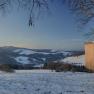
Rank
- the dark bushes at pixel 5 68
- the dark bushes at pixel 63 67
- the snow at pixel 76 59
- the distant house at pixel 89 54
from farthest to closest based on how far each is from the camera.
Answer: the snow at pixel 76 59
the distant house at pixel 89 54
the dark bushes at pixel 63 67
the dark bushes at pixel 5 68

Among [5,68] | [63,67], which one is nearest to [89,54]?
[63,67]

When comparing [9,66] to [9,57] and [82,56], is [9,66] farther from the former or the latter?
[82,56]

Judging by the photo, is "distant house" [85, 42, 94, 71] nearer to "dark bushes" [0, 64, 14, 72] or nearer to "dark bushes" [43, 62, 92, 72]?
"dark bushes" [43, 62, 92, 72]

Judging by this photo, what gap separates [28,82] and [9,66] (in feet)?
36.3

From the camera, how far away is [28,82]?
18.5 m

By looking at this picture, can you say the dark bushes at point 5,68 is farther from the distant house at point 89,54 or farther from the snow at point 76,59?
the snow at point 76,59

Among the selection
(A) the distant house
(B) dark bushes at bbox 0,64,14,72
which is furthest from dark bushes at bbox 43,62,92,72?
(B) dark bushes at bbox 0,64,14,72

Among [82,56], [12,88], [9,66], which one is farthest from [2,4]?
[82,56]

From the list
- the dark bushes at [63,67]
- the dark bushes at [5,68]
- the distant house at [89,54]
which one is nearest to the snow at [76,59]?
the distant house at [89,54]

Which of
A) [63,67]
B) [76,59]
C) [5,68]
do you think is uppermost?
[76,59]

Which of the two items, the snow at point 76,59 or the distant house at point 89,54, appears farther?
the snow at point 76,59

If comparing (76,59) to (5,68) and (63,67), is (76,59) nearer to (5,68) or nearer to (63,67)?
(63,67)

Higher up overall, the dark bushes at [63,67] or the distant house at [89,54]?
the distant house at [89,54]

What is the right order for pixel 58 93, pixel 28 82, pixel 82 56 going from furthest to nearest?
pixel 82 56, pixel 28 82, pixel 58 93
